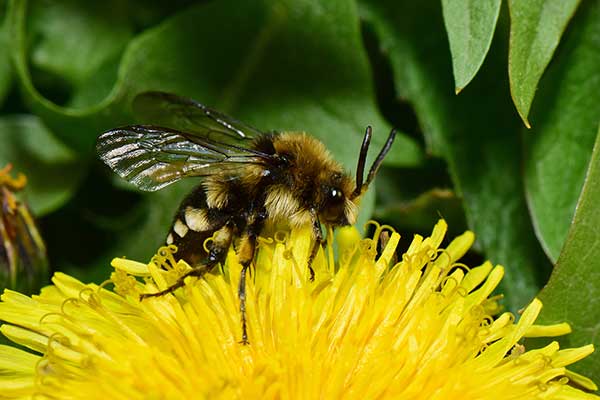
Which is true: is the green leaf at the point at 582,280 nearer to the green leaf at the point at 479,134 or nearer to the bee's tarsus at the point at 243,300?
the green leaf at the point at 479,134

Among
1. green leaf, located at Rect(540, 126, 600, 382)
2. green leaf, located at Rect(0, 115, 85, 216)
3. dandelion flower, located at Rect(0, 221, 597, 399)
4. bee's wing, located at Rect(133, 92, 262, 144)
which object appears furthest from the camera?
green leaf, located at Rect(0, 115, 85, 216)

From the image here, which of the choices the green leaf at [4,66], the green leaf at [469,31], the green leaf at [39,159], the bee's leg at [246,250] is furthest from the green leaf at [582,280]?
the green leaf at [4,66]

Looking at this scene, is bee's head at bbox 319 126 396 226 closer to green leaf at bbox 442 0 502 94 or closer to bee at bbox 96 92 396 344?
bee at bbox 96 92 396 344

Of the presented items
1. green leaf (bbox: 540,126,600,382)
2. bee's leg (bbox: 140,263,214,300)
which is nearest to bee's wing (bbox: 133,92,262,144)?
bee's leg (bbox: 140,263,214,300)

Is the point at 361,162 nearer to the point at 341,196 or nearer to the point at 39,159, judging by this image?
the point at 341,196

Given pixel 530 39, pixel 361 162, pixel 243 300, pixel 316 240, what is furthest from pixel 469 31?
pixel 243 300
